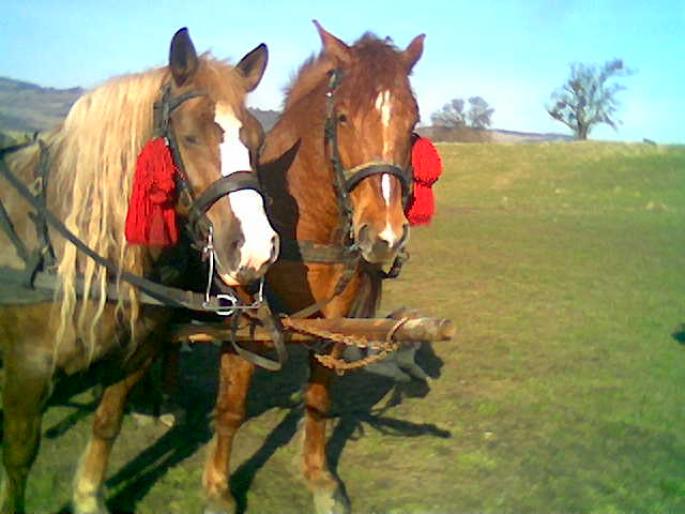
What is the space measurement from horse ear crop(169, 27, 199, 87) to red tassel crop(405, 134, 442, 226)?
122 centimetres

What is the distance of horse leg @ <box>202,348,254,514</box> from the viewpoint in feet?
12.0

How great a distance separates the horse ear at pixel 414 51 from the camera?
3520 millimetres

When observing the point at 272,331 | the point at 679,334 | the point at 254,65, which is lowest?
the point at 679,334

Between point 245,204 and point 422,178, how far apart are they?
120 cm

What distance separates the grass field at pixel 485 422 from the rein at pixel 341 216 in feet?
4.26

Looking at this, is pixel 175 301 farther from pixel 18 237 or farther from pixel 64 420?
pixel 64 420

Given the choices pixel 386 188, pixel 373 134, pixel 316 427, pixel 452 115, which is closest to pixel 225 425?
pixel 316 427

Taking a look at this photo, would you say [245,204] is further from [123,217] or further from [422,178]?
[422,178]

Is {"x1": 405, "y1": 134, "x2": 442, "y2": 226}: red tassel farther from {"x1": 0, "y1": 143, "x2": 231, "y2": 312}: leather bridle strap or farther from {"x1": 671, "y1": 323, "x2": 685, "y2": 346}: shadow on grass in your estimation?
{"x1": 671, "y1": 323, "x2": 685, "y2": 346}: shadow on grass

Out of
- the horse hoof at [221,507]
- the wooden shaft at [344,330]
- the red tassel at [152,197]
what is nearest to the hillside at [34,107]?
the red tassel at [152,197]

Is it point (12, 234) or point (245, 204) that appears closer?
point (245, 204)

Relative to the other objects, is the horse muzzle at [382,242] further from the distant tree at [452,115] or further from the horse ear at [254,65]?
the distant tree at [452,115]

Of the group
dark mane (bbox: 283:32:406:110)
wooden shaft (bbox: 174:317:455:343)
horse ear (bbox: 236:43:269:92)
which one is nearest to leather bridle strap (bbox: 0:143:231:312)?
wooden shaft (bbox: 174:317:455:343)

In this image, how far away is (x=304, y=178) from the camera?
3605 millimetres
